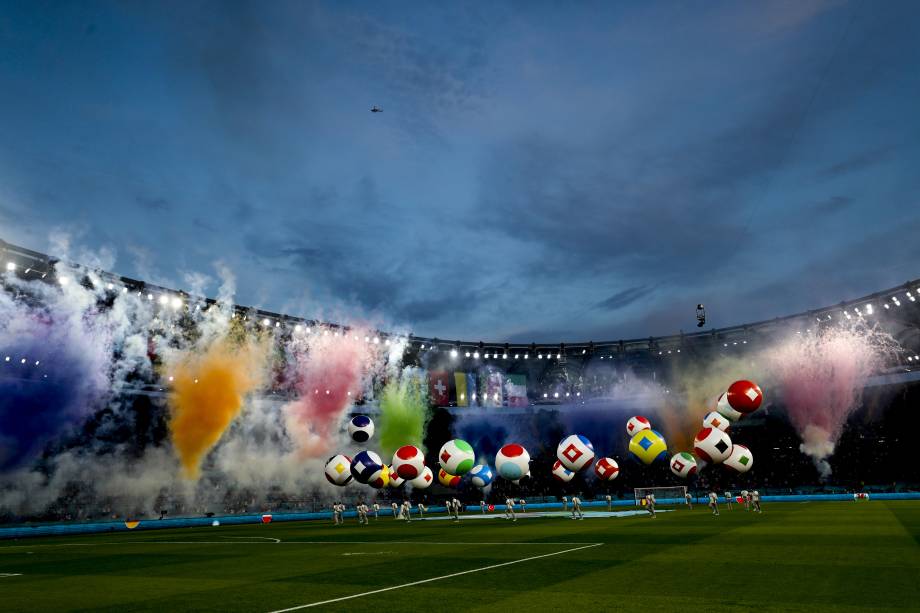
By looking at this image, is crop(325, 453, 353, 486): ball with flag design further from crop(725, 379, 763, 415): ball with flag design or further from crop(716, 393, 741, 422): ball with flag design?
crop(725, 379, 763, 415): ball with flag design

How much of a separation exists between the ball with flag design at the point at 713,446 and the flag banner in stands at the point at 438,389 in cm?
4309

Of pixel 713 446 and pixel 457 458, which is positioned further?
pixel 457 458

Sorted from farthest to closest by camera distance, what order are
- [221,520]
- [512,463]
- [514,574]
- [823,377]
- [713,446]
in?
1. [823,377]
2. [221,520]
3. [512,463]
4. [713,446]
5. [514,574]

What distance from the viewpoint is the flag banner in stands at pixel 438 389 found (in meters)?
64.2

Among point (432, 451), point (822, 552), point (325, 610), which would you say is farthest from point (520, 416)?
point (325, 610)

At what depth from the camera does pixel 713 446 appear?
73.4 ft

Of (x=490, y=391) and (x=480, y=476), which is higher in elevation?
(x=490, y=391)

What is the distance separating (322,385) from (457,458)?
3184 cm

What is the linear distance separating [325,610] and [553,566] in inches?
230

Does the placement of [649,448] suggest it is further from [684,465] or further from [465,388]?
[465,388]

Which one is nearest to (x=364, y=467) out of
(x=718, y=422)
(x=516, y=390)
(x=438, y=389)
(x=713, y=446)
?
(x=713, y=446)

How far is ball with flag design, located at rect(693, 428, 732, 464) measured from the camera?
882 inches

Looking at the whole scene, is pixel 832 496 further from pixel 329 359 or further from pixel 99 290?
pixel 99 290

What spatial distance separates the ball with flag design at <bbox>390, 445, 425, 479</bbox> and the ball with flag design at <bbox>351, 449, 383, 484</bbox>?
0.87m
